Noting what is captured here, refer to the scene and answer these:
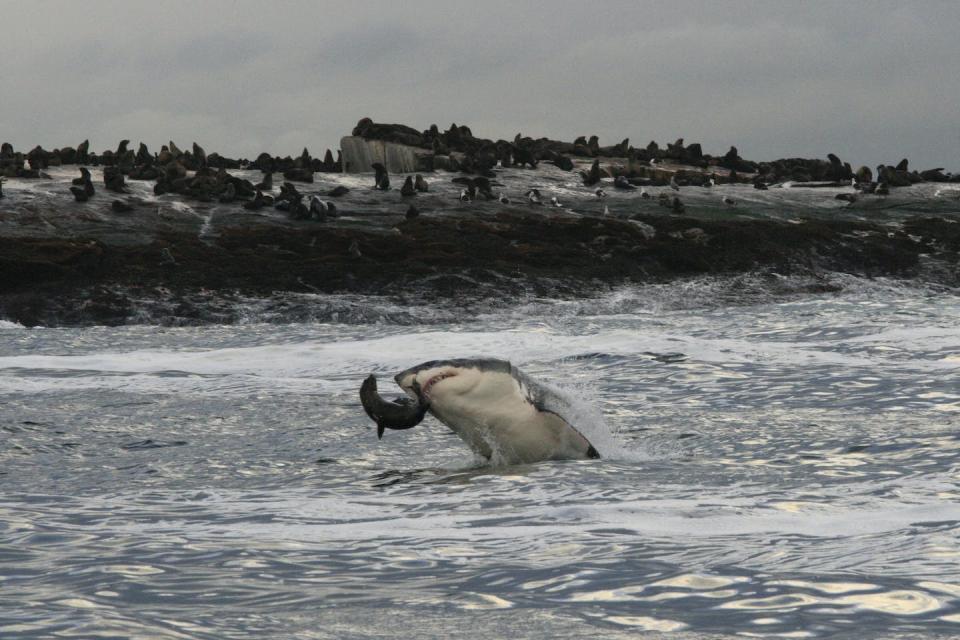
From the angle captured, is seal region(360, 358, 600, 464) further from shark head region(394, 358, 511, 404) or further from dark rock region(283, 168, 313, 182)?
dark rock region(283, 168, 313, 182)

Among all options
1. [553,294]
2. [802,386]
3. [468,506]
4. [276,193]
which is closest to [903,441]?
[802,386]

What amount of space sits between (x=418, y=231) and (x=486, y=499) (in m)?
23.0

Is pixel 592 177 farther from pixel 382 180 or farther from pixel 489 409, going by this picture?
pixel 489 409

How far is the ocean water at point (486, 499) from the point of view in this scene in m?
5.24

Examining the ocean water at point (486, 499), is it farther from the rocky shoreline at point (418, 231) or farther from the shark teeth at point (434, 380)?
the rocky shoreline at point (418, 231)

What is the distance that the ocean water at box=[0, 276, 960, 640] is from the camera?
524cm

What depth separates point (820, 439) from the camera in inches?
453

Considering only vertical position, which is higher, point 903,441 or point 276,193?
point 276,193

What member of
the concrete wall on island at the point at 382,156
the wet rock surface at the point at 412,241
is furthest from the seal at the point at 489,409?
the concrete wall on island at the point at 382,156

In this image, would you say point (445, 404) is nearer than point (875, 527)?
No

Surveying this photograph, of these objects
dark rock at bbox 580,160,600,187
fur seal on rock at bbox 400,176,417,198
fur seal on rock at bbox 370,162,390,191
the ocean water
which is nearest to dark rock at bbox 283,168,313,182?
fur seal on rock at bbox 370,162,390,191

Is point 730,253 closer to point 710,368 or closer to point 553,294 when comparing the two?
point 553,294

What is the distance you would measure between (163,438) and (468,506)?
5.28m

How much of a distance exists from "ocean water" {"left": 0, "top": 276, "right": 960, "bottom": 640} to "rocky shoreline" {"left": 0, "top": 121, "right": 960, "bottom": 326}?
7.04 metres
